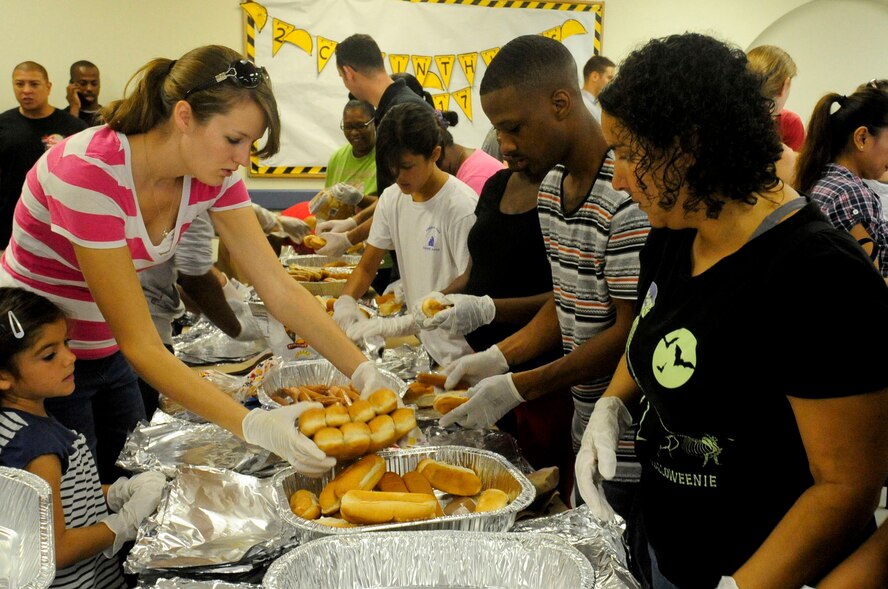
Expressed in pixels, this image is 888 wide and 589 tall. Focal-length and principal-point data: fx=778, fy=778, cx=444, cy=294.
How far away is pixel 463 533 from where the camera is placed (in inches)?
45.5

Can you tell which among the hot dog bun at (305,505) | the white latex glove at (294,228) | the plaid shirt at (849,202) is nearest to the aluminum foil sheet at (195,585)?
the hot dog bun at (305,505)

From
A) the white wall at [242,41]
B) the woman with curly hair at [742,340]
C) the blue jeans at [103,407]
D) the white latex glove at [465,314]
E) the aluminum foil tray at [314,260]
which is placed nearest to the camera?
the woman with curly hair at [742,340]

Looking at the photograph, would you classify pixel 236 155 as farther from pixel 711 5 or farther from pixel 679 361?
pixel 711 5

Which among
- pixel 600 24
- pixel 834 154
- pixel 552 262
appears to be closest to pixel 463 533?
pixel 552 262

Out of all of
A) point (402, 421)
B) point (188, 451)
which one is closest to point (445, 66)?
point (188, 451)

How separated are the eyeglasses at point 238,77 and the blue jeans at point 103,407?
76cm

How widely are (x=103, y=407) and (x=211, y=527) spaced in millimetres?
851

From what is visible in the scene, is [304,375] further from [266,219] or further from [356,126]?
[356,126]

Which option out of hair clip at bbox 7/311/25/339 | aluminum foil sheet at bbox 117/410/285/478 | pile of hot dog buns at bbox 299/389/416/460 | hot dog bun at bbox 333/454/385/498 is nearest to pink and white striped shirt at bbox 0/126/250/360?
hair clip at bbox 7/311/25/339

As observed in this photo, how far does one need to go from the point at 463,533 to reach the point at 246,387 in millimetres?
1226

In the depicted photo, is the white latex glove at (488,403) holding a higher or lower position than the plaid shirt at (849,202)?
lower

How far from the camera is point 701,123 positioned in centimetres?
109

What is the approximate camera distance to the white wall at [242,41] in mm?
5668

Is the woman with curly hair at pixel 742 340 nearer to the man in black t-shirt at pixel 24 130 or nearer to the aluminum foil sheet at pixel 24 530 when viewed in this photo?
the aluminum foil sheet at pixel 24 530
